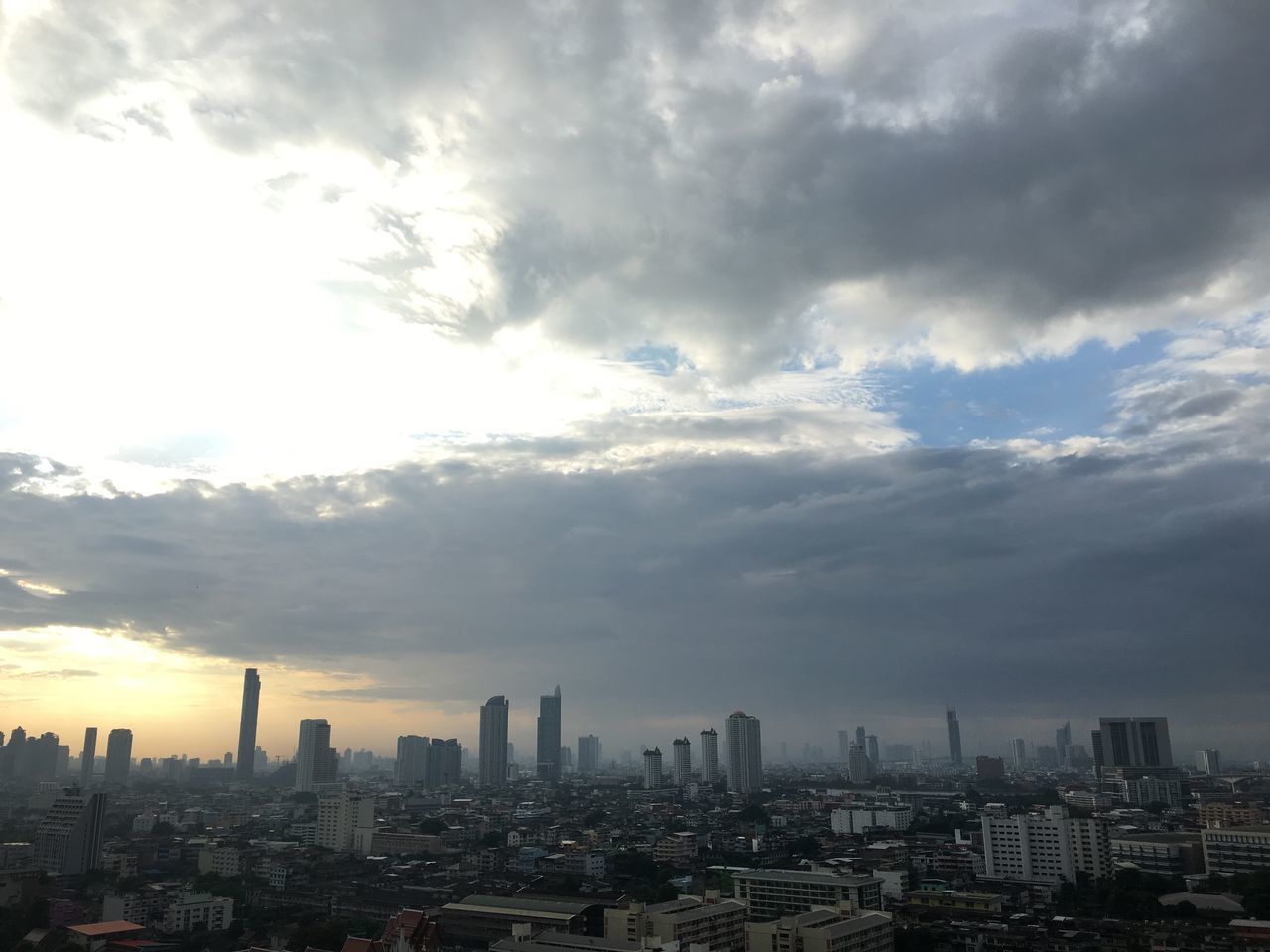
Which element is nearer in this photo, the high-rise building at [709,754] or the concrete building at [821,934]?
the concrete building at [821,934]

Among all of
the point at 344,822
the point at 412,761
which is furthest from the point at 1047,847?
the point at 412,761

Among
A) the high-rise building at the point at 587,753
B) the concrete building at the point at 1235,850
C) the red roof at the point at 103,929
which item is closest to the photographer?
the red roof at the point at 103,929

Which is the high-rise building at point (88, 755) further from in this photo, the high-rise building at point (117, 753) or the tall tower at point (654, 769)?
the tall tower at point (654, 769)

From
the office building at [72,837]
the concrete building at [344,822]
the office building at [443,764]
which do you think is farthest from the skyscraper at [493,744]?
the office building at [72,837]

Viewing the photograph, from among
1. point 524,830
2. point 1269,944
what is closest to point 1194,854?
point 1269,944

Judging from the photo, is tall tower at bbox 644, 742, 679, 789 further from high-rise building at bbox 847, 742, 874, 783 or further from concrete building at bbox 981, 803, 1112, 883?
concrete building at bbox 981, 803, 1112, 883

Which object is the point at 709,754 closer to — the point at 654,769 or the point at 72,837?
the point at 654,769

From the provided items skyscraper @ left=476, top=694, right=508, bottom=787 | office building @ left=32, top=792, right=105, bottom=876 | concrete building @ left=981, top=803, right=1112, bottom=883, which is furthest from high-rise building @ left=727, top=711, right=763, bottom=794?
office building @ left=32, top=792, right=105, bottom=876
